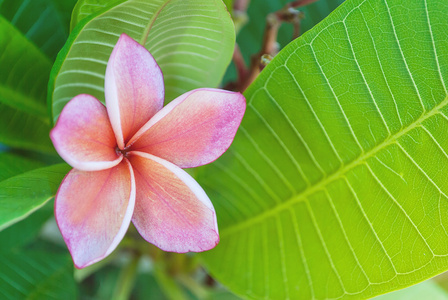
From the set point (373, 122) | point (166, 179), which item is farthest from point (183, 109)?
point (373, 122)

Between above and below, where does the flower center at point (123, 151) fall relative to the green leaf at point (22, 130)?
above

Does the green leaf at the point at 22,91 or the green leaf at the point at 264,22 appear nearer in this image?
the green leaf at the point at 22,91

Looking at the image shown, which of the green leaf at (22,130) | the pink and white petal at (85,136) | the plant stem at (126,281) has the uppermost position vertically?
the pink and white petal at (85,136)

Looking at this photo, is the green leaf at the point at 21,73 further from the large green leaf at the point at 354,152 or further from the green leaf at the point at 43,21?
the large green leaf at the point at 354,152

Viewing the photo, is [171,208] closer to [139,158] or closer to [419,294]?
[139,158]

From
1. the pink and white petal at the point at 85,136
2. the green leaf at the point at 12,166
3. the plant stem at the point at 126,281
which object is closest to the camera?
the pink and white petal at the point at 85,136

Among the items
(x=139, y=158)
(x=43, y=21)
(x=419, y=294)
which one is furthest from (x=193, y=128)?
(x=419, y=294)

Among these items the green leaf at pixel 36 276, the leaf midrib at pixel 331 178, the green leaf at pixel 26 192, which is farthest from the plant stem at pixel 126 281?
the green leaf at pixel 26 192

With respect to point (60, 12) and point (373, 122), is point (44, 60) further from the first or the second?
point (373, 122)
